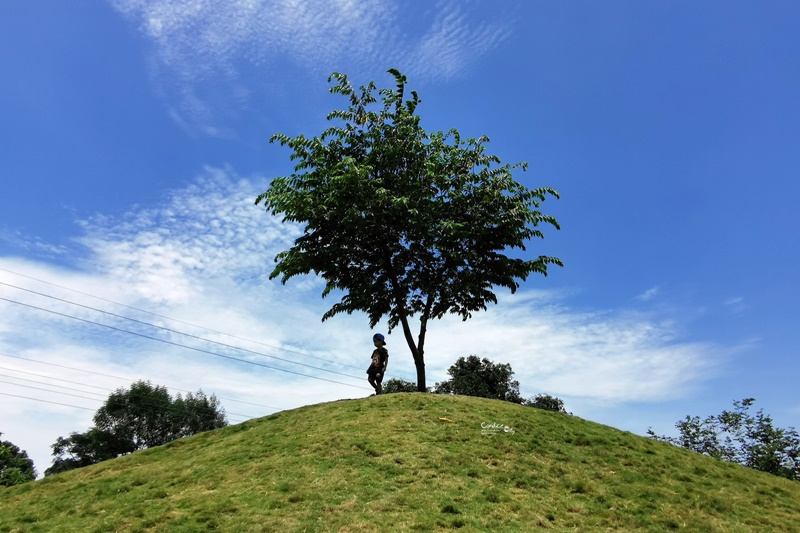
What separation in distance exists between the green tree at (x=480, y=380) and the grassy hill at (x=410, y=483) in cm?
3721

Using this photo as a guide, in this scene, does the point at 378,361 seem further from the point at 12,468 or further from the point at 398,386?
the point at 12,468

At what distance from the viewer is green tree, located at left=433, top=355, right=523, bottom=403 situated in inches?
2243

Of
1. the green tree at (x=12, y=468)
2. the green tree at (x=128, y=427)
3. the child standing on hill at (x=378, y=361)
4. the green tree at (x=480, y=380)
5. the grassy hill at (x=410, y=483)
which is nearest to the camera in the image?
the grassy hill at (x=410, y=483)

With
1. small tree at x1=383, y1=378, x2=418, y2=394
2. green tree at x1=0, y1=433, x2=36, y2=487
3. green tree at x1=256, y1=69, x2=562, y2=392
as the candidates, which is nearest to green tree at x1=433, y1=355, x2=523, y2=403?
small tree at x1=383, y1=378, x2=418, y2=394

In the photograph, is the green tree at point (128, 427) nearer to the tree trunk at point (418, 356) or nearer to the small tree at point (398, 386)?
the small tree at point (398, 386)

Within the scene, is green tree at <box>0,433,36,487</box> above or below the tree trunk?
below

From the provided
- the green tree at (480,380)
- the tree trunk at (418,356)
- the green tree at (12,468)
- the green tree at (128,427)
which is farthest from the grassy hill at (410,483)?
the green tree at (128,427)

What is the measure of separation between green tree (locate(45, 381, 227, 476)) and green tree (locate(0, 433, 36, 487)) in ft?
22.7

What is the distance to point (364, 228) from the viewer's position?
84.0ft

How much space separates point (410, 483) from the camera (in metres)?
12.9

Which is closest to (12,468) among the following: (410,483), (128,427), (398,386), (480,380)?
(128,427)

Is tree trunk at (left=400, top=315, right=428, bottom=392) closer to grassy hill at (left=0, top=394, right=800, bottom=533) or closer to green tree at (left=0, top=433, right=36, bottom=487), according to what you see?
grassy hill at (left=0, top=394, right=800, bottom=533)

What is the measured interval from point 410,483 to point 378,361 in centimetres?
1046

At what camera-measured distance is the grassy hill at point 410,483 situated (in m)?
11.5
